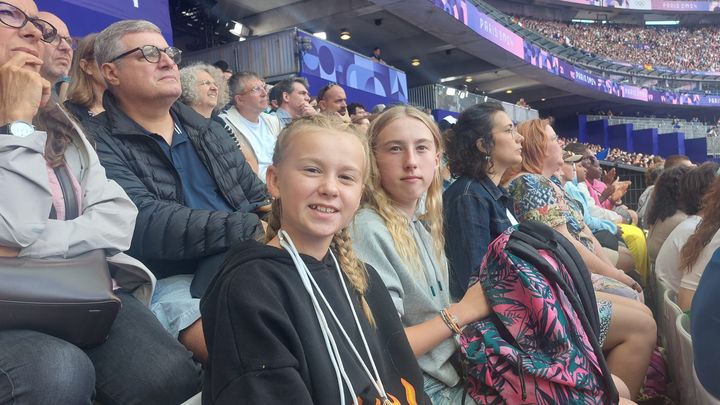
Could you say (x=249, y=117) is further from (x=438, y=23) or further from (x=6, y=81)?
(x=438, y=23)

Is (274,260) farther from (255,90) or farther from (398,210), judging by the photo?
(255,90)

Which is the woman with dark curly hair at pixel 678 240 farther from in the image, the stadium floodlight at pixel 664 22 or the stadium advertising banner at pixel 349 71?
the stadium floodlight at pixel 664 22

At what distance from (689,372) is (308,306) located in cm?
156

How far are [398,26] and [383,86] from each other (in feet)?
14.5

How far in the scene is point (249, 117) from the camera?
3.97 metres

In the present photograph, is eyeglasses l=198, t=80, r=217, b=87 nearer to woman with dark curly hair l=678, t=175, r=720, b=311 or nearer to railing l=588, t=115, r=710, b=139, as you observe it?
woman with dark curly hair l=678, t=175, r=720, b=311

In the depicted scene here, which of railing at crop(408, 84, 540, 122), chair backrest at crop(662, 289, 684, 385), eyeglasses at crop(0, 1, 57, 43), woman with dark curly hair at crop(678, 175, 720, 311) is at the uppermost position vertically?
railing at crop(408, 84, 540, 122)

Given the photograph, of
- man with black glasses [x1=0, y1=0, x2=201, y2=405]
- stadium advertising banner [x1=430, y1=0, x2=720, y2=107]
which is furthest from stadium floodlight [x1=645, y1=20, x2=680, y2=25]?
man with black glasses [x1=0, y1=0, x2=201, y2=405]

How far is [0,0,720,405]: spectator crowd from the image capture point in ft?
3.85

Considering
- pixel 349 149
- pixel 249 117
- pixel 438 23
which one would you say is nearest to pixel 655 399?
pixel 349 149

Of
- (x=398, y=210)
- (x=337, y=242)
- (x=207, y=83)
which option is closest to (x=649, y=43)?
(x=207, y=83)

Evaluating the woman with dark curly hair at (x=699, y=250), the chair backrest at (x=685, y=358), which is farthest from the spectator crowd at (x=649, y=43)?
the chair backrest at (x=685, y=358)

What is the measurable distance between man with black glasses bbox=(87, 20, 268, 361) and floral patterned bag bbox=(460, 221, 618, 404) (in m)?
0.81

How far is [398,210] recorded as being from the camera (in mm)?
1880
